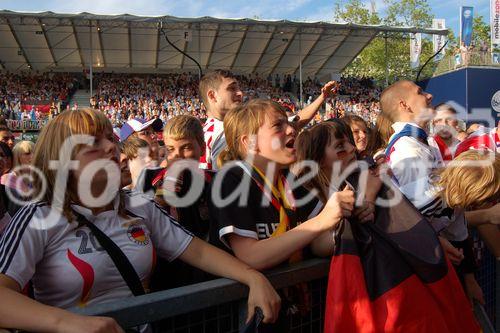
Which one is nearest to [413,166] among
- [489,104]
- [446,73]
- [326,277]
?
[326,277]

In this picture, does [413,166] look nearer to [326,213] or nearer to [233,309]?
[326,213]

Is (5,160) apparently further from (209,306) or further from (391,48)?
(391,48)

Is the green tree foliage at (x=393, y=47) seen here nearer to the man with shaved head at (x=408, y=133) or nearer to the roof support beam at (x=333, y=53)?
the roof support beam at (x=333, y=53)

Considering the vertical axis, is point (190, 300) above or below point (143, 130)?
below

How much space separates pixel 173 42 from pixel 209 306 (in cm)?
2739

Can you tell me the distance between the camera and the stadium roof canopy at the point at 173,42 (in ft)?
77.8

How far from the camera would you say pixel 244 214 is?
180 centimetres

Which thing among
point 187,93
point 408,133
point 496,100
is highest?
point 187,93

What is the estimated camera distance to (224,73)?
414 cm

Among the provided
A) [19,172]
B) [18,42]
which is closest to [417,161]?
[19,172]

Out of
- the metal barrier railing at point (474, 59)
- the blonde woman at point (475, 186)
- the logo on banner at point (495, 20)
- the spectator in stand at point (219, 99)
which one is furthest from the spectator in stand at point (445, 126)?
the logo on banner at point (495, 20)

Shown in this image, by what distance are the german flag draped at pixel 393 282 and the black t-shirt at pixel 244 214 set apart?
295 millimetres

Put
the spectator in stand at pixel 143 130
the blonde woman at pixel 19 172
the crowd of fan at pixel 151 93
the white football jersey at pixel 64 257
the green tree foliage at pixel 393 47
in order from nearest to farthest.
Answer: the white football jersey at pixel 64 257 → the blonde woman at pixel 19 172 → the spectator in stand at pixel 143 130 → the crowd of fan at pixel 151 93 → the green tree foliage at pixel 393 47

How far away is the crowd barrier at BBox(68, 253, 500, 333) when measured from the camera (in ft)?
4.36
